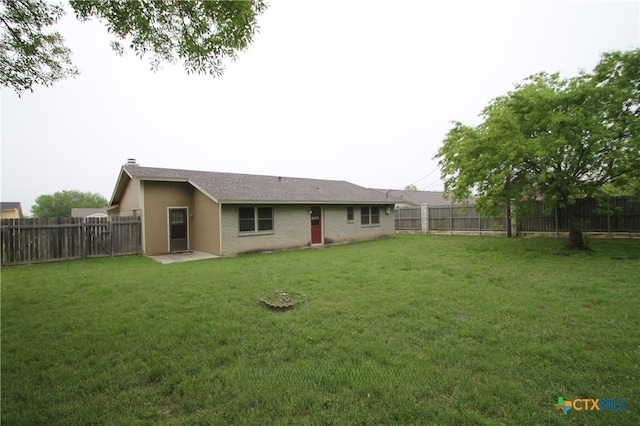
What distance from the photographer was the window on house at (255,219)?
491 inches

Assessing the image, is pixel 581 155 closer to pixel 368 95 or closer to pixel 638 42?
pixel 638 42

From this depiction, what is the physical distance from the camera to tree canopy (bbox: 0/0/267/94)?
162 inches

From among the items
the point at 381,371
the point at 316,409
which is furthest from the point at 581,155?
the point at 316,409

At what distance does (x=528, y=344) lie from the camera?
11.4 ft

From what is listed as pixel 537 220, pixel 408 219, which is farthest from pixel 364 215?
pixel 537 220

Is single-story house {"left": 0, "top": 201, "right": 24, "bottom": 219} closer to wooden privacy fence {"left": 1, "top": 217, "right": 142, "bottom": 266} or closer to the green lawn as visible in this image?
wooden privacy fence {"left": 1, "top": 217, "right": 142, "bottom": 266}

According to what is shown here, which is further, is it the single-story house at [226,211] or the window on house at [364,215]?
the window on house at [364,215]

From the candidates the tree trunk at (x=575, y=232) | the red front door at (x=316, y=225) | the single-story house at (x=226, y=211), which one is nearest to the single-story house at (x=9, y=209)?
the single-story house at (x=226, y=211)

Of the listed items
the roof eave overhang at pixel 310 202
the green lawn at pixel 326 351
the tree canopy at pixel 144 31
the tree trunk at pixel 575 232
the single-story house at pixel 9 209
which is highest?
the tree canopy at pixel 144 31

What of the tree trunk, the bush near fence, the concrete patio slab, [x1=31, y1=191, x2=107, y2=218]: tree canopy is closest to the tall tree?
the tree trunk

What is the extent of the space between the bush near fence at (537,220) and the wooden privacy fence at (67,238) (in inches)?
606

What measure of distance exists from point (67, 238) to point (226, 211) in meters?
6.05

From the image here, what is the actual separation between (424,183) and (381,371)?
4940cm

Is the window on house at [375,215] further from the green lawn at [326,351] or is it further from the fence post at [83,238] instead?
the fence post at [83,238]
